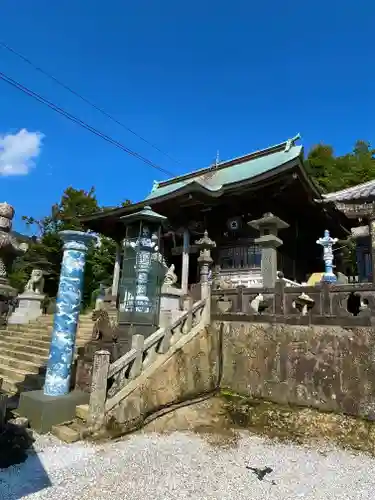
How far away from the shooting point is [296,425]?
682cm

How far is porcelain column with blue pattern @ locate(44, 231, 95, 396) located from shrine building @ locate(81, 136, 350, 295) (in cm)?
609

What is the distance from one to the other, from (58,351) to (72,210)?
2426 cm

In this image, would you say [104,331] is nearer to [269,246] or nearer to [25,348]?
[25,348]

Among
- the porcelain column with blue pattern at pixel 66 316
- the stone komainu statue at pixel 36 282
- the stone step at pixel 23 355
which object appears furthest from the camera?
the stone komainu statue at pixel 36 282

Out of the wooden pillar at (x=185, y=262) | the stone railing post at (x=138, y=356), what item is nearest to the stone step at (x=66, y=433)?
the stone railing post at (x=138, y=356)

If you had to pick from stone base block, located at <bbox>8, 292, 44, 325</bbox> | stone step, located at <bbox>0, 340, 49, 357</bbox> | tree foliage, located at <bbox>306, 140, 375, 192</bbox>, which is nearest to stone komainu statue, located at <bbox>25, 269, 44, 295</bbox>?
stone base block, located at <bbox>8, 292, 44, 325</bbox>

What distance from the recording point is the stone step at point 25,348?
33.1 feet

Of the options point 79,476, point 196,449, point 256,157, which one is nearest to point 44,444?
point 79,476

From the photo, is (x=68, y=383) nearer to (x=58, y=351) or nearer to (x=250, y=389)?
(x=58, y=351)

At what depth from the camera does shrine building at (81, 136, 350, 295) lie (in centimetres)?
1377

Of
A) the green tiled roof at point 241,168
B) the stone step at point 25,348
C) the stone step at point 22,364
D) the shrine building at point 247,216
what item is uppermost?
the green tiled roof at point 241,168

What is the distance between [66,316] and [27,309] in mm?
9417

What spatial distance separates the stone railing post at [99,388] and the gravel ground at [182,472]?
51 cm

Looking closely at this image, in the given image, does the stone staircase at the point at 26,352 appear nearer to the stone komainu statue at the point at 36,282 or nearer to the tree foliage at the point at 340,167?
the stone komainu statue at the point at 36,282
